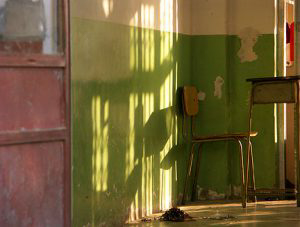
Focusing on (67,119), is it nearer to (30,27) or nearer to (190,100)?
(30,27)

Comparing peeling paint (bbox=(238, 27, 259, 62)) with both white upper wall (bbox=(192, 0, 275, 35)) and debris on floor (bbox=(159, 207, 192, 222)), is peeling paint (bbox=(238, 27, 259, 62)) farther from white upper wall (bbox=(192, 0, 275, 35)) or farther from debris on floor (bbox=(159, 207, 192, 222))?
debris on floor (bbox=(159, 207, 192, 222))

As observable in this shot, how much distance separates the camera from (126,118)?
5.54m

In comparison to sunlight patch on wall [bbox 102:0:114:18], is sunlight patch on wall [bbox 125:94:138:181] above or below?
below

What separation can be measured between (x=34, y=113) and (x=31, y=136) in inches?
5.2

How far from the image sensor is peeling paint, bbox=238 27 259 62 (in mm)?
6941

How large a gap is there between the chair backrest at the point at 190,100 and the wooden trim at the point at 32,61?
253cm

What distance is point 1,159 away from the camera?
3.80 metres

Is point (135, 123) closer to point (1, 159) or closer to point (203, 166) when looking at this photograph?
point (203, 166)

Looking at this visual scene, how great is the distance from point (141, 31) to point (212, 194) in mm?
1964

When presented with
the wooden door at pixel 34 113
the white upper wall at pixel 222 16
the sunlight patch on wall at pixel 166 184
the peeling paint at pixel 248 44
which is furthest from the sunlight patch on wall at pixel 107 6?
the peeling paint at pixel 248 44

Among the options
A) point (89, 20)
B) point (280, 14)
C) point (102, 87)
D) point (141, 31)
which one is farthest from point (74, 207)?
point (280, 14)

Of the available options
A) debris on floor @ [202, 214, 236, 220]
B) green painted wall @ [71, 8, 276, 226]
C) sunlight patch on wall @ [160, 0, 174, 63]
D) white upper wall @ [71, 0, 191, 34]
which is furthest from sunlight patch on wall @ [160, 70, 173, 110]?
debris on floor @ [202, 214, 236, 220]

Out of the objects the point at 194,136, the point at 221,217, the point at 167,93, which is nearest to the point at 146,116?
the point at 167,93

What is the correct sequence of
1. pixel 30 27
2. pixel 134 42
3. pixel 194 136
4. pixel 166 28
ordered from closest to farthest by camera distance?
pixel 30 27
pixel 134 42
pixel 166 28
pixel 194 136
